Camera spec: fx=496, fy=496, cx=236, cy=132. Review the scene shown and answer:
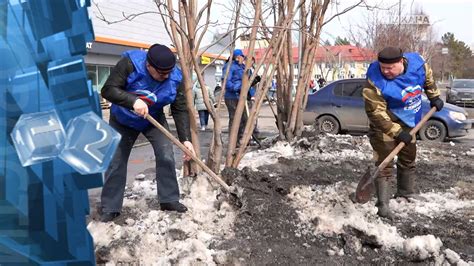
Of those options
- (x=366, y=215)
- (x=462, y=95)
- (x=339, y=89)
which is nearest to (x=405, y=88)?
(x=366, y=215)

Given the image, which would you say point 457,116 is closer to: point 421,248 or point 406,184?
point 406,184

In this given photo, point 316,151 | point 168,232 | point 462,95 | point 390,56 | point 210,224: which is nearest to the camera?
point 168,232

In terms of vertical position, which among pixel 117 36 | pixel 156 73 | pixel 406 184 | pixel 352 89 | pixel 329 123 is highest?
pixel 117 36

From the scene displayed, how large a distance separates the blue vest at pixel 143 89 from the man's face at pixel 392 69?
1.76 metres

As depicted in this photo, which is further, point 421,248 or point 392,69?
point 392,69

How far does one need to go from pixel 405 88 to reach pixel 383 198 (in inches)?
39.0

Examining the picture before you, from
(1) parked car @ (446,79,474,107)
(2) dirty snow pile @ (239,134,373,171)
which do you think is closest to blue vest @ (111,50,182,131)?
(2) dirty snow pile @ (239,134,373,171)

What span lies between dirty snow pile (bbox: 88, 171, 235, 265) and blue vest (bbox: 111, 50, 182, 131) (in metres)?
0.80

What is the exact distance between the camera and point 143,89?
153 inches

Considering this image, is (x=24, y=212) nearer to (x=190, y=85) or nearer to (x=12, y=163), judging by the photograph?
(x=12, y=163)

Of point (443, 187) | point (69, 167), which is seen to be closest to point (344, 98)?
point (443, 187)

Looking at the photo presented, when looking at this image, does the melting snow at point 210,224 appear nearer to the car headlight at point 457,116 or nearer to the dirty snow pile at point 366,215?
the dirty snow pile at point 366,215

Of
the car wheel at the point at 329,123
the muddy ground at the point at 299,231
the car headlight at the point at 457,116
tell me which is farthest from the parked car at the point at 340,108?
the muddy ground at the point at 299,231
